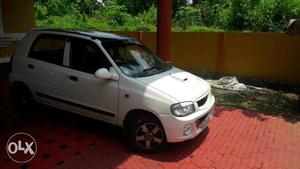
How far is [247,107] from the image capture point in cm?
866

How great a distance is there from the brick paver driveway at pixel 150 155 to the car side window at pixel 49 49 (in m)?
1.22

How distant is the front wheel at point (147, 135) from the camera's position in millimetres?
5227

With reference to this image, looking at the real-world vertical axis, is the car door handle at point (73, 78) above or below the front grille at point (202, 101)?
above

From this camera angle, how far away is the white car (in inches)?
205

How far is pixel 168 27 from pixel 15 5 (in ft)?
17.9

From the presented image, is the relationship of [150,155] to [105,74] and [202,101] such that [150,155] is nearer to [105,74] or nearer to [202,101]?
[202,101]

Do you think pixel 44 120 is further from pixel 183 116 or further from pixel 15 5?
pixel 15 5

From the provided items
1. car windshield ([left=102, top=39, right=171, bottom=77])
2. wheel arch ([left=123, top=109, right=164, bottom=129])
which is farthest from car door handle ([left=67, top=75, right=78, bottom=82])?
wheel arch ([left=123, top=109, right=164, bottom=129])

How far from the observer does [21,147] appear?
5.39m

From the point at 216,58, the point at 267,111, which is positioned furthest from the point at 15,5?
the point at 267,111

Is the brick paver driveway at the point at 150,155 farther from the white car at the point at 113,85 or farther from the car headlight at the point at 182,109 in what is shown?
the car headlight at the point at 182,109

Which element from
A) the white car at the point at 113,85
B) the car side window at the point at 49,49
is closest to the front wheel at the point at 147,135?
the white car at the point at 113,85

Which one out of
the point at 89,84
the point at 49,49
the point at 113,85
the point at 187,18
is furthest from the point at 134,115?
the point at 187,18

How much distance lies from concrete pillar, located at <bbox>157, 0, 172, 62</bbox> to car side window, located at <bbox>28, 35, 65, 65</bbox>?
94.8 inches
